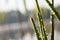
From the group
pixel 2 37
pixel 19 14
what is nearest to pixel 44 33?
pixel 19 14

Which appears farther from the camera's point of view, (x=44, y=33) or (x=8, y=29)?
(x=8, y=29)

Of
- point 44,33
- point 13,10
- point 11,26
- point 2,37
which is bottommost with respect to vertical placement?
point 2,37

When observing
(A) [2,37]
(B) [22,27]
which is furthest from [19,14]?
(A) [2,37]

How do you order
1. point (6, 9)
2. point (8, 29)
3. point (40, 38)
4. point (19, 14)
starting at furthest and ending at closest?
point (8, 29) < point (6, 9) < point (19, 14) < point (40, 38)

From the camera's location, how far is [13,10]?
2500 mm

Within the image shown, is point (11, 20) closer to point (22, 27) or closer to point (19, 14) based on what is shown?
point (22, 27)

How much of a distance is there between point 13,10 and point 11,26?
286 mm

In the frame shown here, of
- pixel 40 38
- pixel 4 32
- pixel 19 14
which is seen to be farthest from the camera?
pixel 4 32

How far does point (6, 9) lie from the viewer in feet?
7.98

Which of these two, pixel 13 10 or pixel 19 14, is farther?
pixel 13 10

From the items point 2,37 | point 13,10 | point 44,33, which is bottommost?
point 2,37

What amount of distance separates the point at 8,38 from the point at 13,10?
437 mm

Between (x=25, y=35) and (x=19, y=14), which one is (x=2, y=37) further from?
(x=19, y=14)

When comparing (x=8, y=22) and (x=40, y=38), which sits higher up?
(x=40, y=38)
